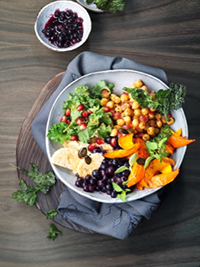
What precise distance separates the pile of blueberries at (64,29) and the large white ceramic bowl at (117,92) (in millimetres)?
413

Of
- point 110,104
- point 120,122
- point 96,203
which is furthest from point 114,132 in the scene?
point 96,203

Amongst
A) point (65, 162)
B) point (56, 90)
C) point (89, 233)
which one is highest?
point (56, 90)

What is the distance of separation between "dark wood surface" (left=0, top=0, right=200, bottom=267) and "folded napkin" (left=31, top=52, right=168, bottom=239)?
0.23 metres

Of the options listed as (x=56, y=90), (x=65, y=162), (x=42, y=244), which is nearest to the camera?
(x=65, y=162)

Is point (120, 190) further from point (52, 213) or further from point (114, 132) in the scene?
point (52, 213)

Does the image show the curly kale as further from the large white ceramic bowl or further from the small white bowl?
the large white ceramic bowl

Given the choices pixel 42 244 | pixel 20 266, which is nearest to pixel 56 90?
pixel 42 244

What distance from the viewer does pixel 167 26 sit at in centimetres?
270

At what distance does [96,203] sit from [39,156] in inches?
20.5

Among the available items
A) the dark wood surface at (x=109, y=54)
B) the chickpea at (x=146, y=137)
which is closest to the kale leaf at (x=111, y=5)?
the dark wood surface at (x=109, y=54)

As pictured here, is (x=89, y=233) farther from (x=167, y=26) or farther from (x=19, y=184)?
(x=167, y=26)

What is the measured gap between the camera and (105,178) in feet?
7.35

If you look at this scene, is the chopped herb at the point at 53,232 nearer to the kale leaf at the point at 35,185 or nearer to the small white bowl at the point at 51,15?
the kale leaf at the point at 35,185

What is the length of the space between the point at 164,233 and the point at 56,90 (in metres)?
1.28
